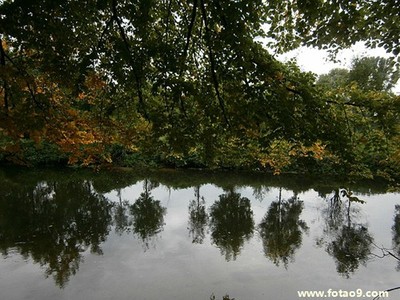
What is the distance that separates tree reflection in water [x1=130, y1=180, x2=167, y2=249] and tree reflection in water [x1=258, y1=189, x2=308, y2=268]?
371 centimetres

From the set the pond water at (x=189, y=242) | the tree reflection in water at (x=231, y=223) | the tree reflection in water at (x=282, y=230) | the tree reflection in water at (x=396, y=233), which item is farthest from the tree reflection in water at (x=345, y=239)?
the tree reflection in water at (x=231, y=223)

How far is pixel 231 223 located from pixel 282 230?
1.90 m

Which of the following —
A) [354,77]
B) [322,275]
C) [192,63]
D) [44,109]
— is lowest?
[322,275]

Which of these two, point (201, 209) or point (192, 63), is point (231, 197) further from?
point (192, 63)

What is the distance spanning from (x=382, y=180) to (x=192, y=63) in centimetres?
2240

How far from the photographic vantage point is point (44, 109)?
5.36 metres

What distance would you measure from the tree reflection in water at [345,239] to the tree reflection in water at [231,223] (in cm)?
266

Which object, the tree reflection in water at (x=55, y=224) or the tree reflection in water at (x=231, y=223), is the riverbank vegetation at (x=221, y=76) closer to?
the tree reflection in water at (x=55, y=224)

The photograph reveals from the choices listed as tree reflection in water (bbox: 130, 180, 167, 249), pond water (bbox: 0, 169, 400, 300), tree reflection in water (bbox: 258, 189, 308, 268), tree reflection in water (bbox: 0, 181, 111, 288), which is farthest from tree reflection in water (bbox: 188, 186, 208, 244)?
tree reflection in water (bbox: 0, 181, 111, 288)

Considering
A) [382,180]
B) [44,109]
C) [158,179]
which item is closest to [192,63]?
[44,109]

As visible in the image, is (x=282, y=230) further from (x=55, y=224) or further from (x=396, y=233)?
(x=55, y=224)

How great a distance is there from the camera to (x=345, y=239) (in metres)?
11.1

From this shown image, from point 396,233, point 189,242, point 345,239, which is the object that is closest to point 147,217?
A: point 189,242

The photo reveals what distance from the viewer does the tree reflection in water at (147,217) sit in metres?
10.9
